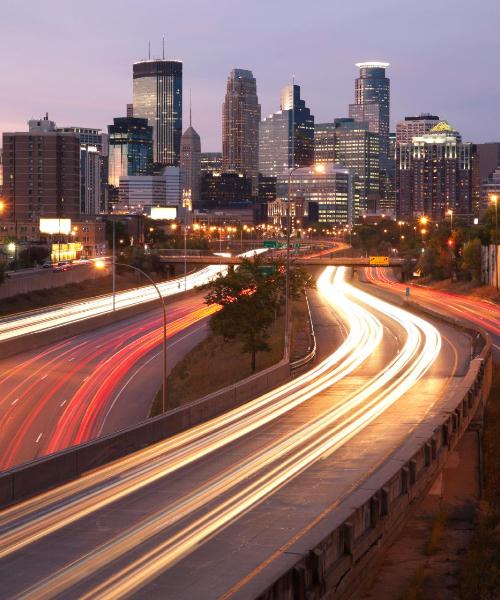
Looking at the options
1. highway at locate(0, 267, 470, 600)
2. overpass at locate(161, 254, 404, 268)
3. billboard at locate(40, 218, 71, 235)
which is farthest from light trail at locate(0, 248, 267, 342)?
billboard at locate(40, 218, 71, 235)

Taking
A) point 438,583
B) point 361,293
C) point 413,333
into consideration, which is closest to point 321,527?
point 438,583

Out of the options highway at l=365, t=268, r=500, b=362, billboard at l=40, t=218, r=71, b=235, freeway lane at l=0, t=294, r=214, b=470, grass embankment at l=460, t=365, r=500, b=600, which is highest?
billboard at l=40, t=218, r=71, b=235

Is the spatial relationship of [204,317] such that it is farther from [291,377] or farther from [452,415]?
[452,415]

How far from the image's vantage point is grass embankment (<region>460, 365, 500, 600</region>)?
2155cm

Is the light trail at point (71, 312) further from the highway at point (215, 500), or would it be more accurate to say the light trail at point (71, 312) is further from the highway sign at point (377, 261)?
the highway at point (215, 500)

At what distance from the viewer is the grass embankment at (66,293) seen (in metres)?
102

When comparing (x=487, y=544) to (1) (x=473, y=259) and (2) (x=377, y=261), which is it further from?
(2) (x=377, y=261)

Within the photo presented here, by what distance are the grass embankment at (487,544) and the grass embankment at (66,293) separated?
2646 inches

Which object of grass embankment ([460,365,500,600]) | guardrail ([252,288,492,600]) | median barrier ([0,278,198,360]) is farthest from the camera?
median barrier ([0,278,198,360])

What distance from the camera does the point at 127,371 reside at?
209 feet

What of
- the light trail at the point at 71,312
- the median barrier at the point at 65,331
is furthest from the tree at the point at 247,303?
the median barrier at the point at 65,331

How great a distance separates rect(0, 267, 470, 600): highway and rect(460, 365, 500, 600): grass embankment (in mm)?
2465

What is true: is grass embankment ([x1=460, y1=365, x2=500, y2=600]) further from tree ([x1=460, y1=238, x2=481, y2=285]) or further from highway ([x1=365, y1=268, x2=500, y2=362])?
tree ([x1=460, y1=238, x2=481, y2=285])

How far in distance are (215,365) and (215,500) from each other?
40.5 meters
